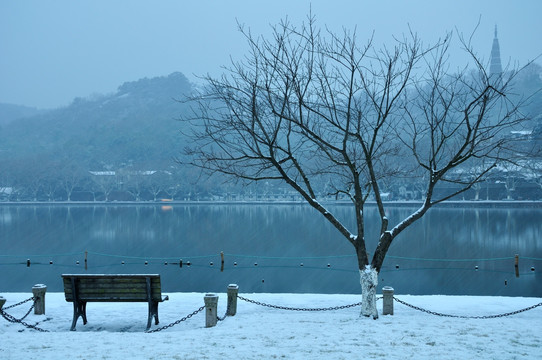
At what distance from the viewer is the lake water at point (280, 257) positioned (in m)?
17.0

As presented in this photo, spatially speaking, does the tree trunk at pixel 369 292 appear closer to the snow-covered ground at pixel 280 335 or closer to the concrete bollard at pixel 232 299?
the snow-covered ground at pixel 280 335

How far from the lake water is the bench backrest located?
27.1 ft

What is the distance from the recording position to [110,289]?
793 cm

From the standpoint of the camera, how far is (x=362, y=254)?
27.7 ft

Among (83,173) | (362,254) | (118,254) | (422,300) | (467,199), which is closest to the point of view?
(362,254)

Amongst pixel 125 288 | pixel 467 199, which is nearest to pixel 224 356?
pixel 125 288

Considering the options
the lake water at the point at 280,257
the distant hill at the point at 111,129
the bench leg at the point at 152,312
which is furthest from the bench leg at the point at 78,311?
the distant hill at the point at 111,129

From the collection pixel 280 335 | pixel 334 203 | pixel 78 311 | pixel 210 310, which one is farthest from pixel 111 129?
pixel 280 335

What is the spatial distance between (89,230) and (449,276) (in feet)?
93.6

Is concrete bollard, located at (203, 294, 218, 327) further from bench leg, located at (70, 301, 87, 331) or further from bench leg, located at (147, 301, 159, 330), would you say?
bench leg, located at (70, 301, 87, 331)

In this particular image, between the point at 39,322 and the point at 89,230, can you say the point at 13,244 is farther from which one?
the point at 39,322

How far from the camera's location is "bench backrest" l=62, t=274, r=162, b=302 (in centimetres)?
788

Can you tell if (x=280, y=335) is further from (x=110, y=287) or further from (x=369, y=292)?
(x=110, y=287)

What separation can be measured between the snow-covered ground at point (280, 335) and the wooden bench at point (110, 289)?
480mm
